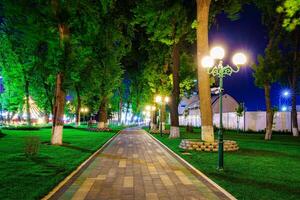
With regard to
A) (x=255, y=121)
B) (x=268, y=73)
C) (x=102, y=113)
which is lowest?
(x=255, y=121)

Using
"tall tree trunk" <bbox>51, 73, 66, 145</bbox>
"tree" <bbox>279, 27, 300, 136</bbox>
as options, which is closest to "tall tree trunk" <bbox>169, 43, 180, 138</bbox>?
"tree" <bbox>279, 27, 300, 136</bbox>

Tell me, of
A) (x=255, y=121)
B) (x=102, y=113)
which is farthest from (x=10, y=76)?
(x=255, y=121)

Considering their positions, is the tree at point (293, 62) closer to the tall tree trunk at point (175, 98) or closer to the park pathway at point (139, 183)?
the tall tree trunk at point (175, 98)

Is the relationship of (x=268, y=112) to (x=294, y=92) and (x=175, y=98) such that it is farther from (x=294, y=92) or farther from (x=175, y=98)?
(x=294, y=92)

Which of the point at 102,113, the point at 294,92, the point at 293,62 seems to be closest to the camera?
the point at 294,92

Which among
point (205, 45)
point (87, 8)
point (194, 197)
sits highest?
point (87, 8)

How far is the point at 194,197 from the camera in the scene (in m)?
8.80

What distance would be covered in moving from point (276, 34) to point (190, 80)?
47.4 ft

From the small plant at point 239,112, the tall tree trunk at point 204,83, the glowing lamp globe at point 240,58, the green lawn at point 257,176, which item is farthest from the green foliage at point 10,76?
the glowing lamp globe at point 240,58

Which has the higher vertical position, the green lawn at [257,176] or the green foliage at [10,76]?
Answer: the green foliage at [10,76]

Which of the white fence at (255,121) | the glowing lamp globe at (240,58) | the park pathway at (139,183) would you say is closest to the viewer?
the park pathway at (139,183)

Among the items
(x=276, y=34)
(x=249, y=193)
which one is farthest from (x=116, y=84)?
(x=249, y=193)

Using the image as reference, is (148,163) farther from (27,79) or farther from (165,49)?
(27,79)

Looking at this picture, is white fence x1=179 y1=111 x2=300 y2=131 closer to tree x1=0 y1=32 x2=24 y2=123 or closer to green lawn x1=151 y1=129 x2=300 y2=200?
green lawn x1=151 y1=129 x2=300 y2=200
